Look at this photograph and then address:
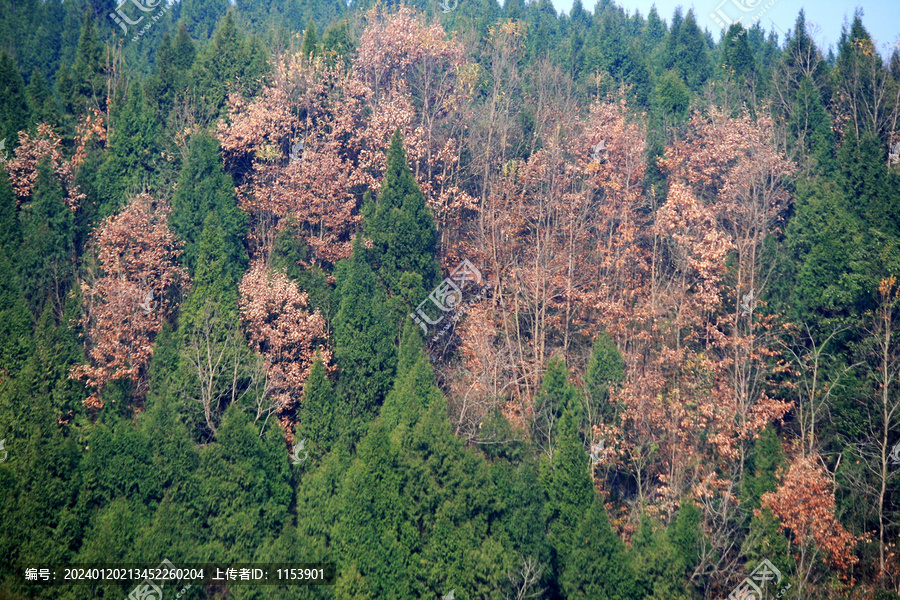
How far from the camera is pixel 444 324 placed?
91.0ft

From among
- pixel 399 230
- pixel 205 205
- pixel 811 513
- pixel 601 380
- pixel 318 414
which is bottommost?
pixel 811 513

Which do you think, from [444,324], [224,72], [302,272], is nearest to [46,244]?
[302,272]

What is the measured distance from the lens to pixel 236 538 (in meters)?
21.1

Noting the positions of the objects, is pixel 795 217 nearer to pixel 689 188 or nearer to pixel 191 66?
pixel 689 188

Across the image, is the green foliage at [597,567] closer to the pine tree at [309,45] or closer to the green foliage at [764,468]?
the green foliage at [764,468]

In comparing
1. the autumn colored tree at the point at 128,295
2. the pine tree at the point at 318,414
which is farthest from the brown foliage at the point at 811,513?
the autumn colored tree at the point at 128,295

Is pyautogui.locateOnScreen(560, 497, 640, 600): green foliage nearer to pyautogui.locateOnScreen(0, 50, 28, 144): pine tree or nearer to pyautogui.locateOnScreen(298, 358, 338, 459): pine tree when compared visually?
pyautogui.locateOnScreen(298, 358, 338, 459): pine tree

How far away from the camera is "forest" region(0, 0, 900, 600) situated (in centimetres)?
2111

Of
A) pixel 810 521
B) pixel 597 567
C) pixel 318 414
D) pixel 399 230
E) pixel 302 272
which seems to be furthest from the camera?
pixel 399 230

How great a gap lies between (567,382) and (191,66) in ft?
71.8

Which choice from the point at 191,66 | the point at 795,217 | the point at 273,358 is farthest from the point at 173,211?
the point at 795,217

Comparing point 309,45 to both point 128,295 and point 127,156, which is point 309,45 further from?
point 128,295

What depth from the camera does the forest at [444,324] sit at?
21.1 m

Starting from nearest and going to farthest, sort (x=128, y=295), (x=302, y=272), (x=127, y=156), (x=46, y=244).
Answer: (x=128, y=295) → (x=46, y=244) → (x=302, y=272) → (x=127, y=156)
